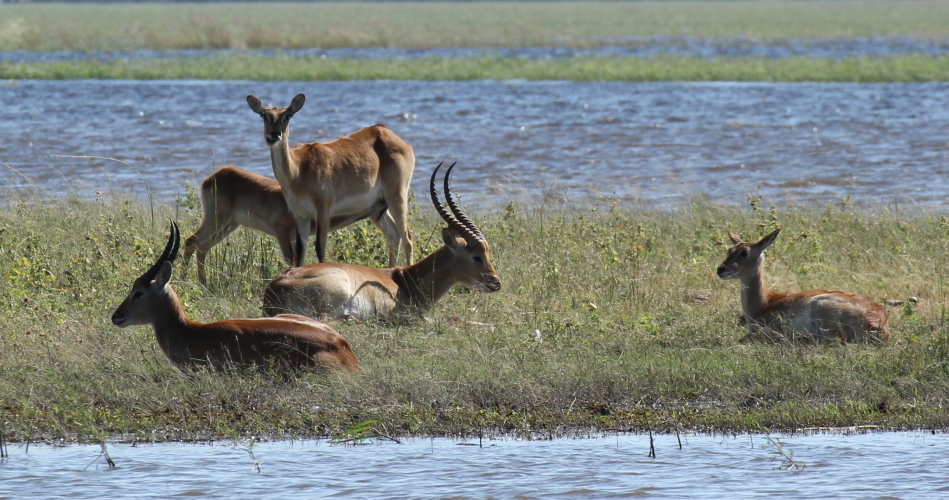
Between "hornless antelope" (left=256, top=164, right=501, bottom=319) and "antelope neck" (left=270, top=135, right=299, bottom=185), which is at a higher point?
"antelope neck" (left=270, top=135, right=299, bottom=185)

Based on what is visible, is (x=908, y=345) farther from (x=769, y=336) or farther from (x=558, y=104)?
(x=558, y=104)

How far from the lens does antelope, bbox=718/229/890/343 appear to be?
24.1 ft

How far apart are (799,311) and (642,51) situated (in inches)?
1404

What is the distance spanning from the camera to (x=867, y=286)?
29.6 feet

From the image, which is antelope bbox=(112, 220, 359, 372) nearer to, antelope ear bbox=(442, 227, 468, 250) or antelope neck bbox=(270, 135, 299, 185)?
antelope ear bbox=(442, 227, 468, 250)

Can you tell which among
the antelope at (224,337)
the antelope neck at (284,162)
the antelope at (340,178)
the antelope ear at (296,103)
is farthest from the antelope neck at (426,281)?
the antelope at (224,337)

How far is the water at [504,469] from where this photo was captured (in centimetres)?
507

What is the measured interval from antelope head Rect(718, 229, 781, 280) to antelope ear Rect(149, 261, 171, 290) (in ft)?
11.3

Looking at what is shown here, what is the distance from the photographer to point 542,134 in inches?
821

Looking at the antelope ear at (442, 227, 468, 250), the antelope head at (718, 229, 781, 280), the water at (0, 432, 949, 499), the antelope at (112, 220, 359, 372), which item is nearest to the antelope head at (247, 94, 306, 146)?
the antelope ear at (442, 227, 468, 250)

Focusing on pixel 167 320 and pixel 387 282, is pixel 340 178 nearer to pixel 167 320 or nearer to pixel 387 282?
pixel 387 282

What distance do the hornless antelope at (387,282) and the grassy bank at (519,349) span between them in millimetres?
209

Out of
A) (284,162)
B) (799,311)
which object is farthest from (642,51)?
(799,311)

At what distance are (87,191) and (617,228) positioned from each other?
6.69 m
